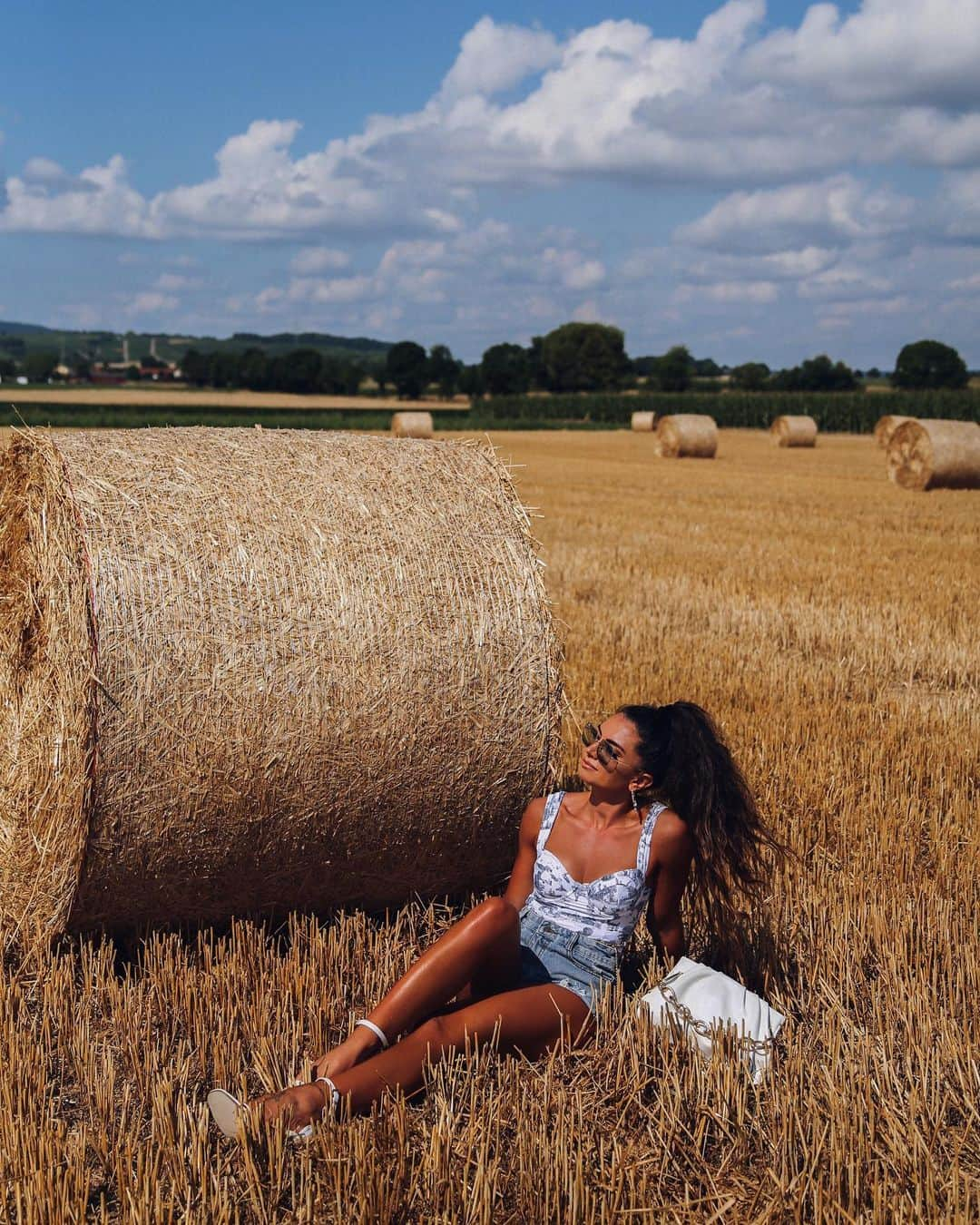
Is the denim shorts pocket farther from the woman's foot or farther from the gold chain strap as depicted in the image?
the woman's foot

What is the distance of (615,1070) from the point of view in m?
3.72

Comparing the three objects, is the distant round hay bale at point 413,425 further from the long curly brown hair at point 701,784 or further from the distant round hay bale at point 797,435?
the long curly brown hair at point 701,784

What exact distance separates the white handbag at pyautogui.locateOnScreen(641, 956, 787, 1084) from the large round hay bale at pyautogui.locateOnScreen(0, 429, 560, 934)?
3.87ft

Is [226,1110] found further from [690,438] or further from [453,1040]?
[690,438]

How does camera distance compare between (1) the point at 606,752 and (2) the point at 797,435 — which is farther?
(2) the point at 797,435

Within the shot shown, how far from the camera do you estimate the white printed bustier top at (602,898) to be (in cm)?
411

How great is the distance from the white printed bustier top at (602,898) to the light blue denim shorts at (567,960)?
1.2 inches

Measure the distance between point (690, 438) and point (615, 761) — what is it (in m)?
29.2

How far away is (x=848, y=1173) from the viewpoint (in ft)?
10.3

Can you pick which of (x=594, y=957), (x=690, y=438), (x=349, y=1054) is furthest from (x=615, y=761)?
(x=690, y=438)

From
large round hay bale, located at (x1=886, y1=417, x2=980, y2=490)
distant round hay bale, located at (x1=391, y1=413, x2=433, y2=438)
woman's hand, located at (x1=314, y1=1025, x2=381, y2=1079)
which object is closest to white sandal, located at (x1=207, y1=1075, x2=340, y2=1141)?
woman's hand, located at (x1=314, y1=1025, x2=381, y2=1079)

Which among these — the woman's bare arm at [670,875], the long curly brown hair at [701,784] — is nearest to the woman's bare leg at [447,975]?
the woman's bare arm at [670,875]

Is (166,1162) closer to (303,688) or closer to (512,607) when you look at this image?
(303,688)

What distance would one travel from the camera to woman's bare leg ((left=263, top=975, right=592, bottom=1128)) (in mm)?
3287
